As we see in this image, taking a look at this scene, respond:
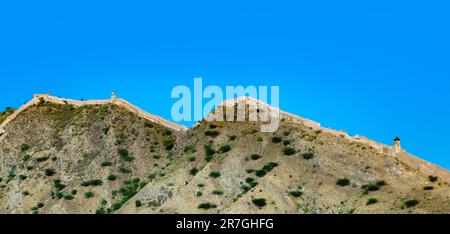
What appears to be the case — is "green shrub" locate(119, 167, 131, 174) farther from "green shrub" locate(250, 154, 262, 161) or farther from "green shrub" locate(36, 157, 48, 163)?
"green shrub" locate(250, 154, 262, 161)

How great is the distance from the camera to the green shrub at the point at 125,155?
154 metres

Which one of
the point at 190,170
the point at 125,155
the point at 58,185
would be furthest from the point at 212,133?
the point at 58,185

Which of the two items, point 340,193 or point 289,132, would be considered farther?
point 289,132

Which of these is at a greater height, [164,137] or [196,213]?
[164,137]

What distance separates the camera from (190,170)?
142 m

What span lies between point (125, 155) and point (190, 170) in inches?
610

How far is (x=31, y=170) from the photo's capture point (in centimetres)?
15350

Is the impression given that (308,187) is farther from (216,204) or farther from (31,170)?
(31,170)

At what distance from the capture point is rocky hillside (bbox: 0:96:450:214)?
131m

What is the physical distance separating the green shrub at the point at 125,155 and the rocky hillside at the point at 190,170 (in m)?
0.17

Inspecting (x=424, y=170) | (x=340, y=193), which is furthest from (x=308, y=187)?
→ (x=424, y=170)

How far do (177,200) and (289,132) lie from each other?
19390mm
